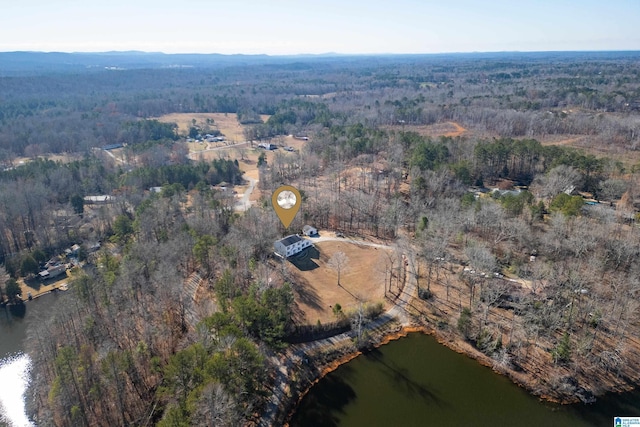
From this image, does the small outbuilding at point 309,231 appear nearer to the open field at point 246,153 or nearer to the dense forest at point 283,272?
the dense forest at point 283,272

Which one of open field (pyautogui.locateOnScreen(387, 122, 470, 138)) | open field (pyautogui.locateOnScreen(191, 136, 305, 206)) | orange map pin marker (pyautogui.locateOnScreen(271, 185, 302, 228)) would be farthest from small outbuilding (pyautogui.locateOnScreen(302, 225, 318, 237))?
open field (pyautogui.locateOnScreen(387, 122, 470, 138))

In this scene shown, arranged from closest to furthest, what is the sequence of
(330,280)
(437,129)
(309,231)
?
(330,280), (309,231), (437,129)

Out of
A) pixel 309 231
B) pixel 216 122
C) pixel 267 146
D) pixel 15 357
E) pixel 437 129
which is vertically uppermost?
pixel 437 129

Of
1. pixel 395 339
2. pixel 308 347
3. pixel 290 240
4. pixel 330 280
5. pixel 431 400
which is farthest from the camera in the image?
pixel 290 240

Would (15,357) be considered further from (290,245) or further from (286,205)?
(286,205)

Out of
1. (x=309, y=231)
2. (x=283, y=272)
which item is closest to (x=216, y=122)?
(x=309, y=231)

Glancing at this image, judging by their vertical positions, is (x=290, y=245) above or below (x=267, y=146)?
above

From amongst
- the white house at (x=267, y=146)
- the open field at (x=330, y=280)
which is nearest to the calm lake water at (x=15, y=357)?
the open field at (x=330, y=280)
